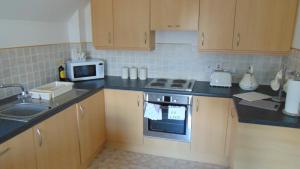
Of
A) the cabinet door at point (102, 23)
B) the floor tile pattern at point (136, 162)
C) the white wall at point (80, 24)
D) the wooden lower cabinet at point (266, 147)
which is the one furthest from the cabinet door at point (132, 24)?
the wooden lower cabinet at point (266, 147)

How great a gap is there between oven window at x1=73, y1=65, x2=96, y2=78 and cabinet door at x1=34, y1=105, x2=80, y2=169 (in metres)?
0.79

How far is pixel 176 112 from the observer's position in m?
2.52

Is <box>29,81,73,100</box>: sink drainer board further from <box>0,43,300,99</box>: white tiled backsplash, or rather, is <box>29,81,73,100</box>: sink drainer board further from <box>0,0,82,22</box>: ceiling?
<box>0,0,82,22</box>: ceiling

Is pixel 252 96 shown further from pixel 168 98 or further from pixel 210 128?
pixel 168 98

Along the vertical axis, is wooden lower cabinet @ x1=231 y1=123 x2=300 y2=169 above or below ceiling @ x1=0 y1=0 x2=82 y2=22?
below

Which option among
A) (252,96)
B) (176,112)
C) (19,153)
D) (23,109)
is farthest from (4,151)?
(252,96)

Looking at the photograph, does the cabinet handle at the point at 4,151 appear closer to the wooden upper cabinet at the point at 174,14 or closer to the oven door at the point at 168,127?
the oven door at the point at 168,127

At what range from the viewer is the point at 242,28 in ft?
7.79

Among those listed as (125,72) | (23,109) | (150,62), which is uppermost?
(150,62)

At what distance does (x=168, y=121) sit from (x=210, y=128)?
1.54 feet

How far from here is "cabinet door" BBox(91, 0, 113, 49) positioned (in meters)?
2.71

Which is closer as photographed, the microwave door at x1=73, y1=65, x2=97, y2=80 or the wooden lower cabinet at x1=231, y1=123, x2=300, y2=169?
the wooden lower cabinet at x1=231, y1=123, x2=300, y2=169

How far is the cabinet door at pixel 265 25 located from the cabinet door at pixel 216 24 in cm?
7

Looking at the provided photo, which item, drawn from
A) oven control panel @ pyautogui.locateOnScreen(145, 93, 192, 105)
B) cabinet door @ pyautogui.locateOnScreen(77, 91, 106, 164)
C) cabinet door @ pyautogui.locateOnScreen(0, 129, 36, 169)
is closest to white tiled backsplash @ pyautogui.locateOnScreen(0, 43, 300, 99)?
oven control panel @ pyautogui.locateOnScreen(145, 93, 192, 105)
